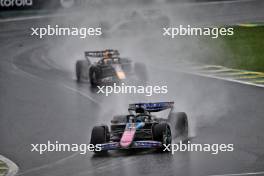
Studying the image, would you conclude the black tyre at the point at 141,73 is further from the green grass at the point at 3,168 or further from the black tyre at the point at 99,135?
the green grass at the point at 3,168

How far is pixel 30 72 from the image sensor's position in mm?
A: 35531

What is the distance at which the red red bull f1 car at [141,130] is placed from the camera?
1902cm

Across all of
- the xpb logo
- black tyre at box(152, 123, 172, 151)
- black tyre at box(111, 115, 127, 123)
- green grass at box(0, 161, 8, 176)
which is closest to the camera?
green grass at box(0, 161, 8, 176)

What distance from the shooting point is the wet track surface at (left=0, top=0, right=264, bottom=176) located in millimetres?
18169

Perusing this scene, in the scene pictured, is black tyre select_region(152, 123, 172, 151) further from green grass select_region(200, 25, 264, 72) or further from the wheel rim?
green grass select_region(200, 25, 264, 72)

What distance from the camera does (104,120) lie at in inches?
967

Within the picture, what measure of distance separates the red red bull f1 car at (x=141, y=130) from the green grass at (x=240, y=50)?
42.2 ft

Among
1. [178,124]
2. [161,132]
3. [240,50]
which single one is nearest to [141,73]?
[178,124]

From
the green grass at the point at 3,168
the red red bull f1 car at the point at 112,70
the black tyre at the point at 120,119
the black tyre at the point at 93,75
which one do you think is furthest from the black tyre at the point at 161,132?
the black tyre at the point at 93,75

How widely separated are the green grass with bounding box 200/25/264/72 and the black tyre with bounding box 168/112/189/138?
12.7 metres

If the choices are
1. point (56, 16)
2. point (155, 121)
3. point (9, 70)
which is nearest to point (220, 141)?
point (155, 121)

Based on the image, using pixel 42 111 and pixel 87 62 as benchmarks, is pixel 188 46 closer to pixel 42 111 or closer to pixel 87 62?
pixel 87 62

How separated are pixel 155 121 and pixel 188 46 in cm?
2140

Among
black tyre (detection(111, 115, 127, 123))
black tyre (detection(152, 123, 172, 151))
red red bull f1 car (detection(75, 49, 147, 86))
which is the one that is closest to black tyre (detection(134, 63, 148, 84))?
red red bull f1 car (detection(75, 49, 147, 86))
